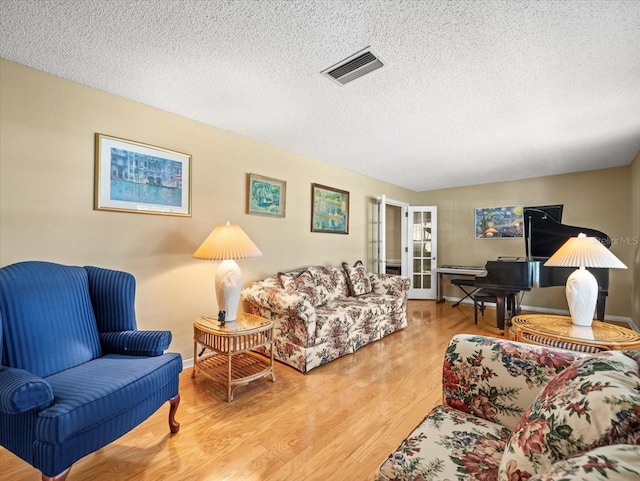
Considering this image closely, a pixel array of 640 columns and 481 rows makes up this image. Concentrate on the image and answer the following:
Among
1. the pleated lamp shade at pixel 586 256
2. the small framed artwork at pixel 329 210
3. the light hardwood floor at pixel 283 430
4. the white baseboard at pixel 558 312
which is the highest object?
the small framed artwork at pixel 329 210

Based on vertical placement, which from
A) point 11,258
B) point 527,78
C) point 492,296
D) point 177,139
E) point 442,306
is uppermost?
point 527,78

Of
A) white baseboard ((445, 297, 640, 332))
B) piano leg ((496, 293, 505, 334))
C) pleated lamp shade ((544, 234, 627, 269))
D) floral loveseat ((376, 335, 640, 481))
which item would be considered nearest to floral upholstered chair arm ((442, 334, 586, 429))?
floral loveseat ((376, 335, 640, 481))

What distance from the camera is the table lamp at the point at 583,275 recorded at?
6.71 feet

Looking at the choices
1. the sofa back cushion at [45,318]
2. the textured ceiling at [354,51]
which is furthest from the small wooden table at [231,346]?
the textured ceiling at [354,51]

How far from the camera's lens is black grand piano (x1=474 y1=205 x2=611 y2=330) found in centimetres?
365

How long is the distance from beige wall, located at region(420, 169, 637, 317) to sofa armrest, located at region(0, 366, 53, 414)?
6093 millimetres

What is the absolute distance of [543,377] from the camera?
116 centimetres

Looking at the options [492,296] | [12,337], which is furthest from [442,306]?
[12,337]

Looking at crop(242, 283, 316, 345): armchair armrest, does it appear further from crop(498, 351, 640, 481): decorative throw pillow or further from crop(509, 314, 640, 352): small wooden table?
crop(498, 351, 640, 481): decorative throw pillow

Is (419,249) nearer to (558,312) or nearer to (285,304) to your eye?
(558,312)

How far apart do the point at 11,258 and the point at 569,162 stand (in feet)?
20.2

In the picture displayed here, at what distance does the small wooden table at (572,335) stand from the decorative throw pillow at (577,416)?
1.21 metres

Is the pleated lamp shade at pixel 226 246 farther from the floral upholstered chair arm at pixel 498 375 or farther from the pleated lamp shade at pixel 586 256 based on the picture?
the pleated lamp shade at pixel 586 256

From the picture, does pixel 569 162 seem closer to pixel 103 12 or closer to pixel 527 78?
pixel 527 78
